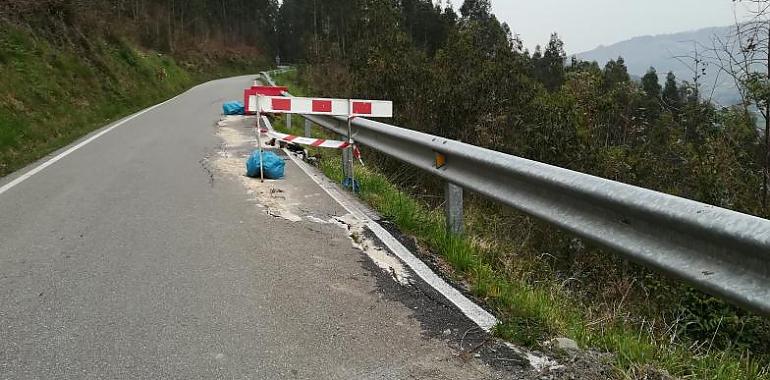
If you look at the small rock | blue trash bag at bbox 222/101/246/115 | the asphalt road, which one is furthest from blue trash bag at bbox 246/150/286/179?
blue trash bag at bbox 222/101/246/115

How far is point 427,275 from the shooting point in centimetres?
422

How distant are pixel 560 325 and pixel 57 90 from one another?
16908mm

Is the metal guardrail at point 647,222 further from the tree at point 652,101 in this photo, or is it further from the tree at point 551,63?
the tree at point 551,63

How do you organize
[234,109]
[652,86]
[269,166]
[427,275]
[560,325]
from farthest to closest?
[652,86] < [234,109] < [269,166] < [427,275] < [560,325]

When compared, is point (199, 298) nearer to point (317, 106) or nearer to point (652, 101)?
point (317, 106)

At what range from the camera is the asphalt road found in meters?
2.92

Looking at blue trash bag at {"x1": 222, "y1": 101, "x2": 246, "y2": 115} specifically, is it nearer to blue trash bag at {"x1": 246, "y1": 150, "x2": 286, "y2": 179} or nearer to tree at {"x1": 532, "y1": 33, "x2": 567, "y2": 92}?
blue trash bag at {"x1": 246, "y1": 150, "x2": 286, "y2": 179}

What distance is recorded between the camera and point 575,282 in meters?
5.27

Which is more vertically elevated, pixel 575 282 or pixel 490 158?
pixel 490 158

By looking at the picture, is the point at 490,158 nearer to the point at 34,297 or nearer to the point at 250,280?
the point at 250,280

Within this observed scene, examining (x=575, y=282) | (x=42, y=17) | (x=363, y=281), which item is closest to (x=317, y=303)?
(x=363, y=281)

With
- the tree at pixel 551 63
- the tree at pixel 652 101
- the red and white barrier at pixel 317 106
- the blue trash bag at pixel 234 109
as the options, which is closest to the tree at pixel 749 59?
the tree at pixel 652 101

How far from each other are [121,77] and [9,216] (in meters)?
19.8

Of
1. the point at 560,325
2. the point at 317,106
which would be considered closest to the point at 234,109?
the point at 317,106
